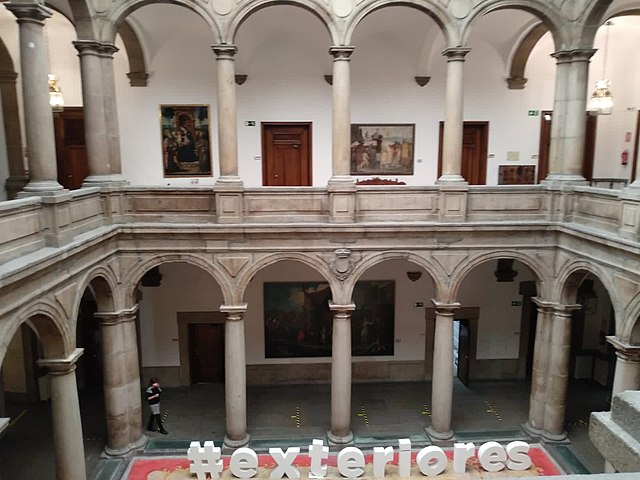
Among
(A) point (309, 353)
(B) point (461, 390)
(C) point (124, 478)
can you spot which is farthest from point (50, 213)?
(B) point (461, 390)

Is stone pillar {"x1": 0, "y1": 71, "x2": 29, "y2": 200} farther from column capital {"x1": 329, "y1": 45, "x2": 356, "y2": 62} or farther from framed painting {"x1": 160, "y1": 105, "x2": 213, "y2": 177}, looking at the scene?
column capital {"x1": 329, "y1": 45, "x2": 356, "y2": 62}

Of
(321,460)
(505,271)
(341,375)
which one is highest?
(505,271)

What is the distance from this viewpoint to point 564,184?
1154 cm

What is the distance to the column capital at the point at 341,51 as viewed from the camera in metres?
11.1

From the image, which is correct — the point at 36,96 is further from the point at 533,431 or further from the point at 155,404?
the point at 533,431

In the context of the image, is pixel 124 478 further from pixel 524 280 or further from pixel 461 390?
pixel 524 280

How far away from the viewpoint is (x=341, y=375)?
40.0 feet

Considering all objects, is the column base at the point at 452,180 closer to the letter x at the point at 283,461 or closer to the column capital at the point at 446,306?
the column capital at the point at 446,306

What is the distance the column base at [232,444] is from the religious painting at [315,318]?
347 cm

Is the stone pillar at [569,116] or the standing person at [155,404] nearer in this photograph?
the stone pillar at [569,116]

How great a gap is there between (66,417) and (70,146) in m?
8.43

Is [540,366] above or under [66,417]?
under

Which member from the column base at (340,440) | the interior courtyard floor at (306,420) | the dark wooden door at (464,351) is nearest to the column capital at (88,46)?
the interior courtyard floor at (306,420)

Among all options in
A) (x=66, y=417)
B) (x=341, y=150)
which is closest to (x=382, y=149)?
(x=341, y=150)
